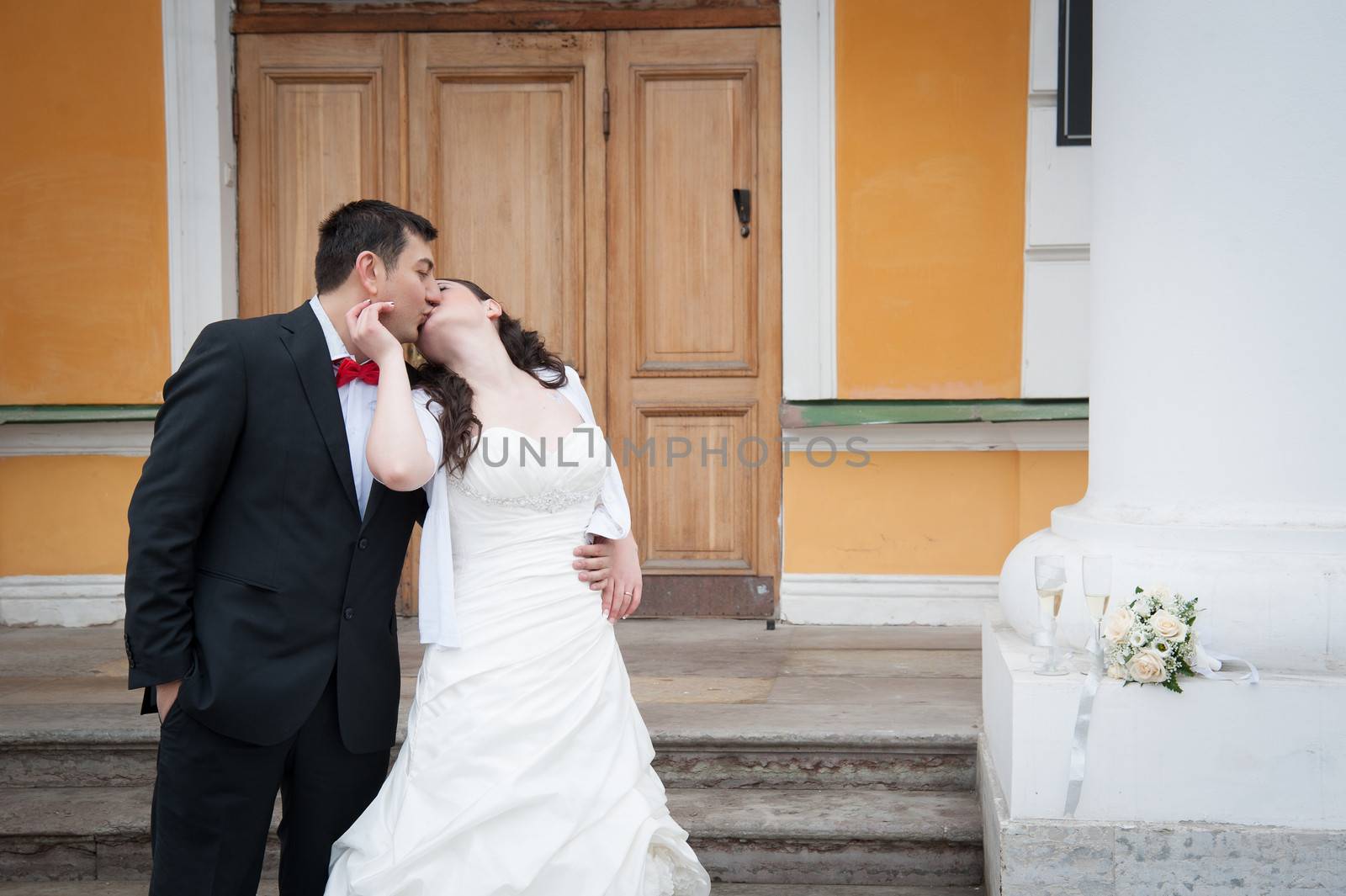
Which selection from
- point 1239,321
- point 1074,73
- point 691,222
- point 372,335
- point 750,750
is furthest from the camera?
point 691,222

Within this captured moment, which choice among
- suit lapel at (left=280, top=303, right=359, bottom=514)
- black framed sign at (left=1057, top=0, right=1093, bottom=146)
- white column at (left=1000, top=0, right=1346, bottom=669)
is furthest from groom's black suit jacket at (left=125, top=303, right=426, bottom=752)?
black framed sign at (left=1057, top=0, right=1093, bottom=146)

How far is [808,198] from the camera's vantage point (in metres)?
4.79

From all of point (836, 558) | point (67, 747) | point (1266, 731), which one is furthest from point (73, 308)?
point (1266, 731)

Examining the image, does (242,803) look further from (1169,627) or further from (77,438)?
(77,438)

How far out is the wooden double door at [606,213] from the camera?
16.3ft

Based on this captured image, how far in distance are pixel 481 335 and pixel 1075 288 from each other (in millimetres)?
3057

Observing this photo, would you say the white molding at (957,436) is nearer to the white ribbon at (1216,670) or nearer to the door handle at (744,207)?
the door handle at (744,207)

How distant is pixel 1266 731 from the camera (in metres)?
2.53

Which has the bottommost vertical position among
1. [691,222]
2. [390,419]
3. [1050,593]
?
[1050,593]

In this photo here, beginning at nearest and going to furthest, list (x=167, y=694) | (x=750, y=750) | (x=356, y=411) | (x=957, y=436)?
(x=167, y=694) → (x=356, y=411) → (x=750, y=750) → (x=957, y=436)

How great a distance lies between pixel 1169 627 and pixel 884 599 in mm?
2413

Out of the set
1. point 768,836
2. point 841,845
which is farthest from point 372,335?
point 841,845

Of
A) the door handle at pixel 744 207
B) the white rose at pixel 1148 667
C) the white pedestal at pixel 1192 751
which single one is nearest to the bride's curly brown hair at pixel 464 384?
the white pedestal at pixel 1192 751

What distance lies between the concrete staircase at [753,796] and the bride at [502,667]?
63cm
